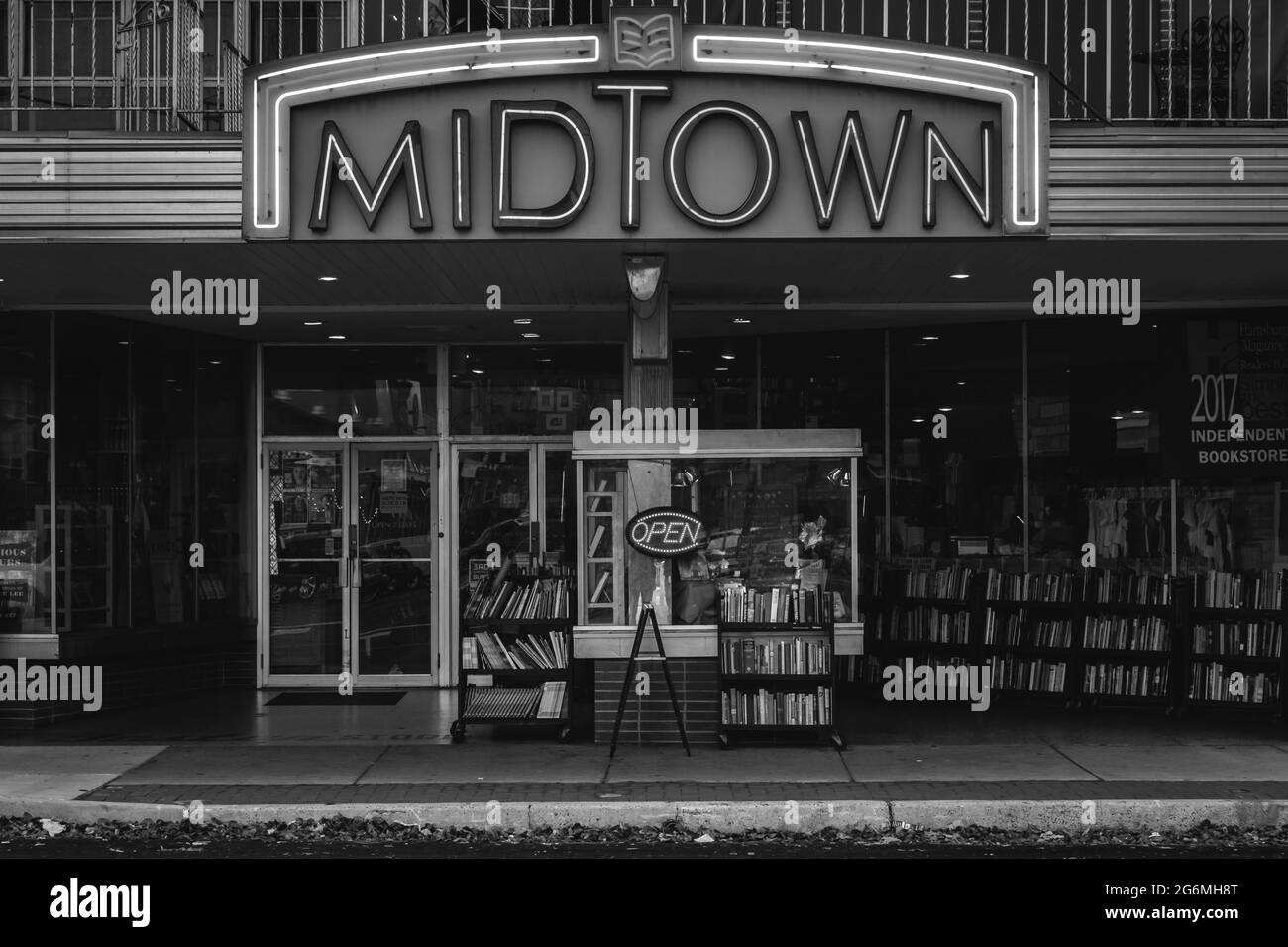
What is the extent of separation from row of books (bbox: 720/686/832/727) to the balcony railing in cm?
592

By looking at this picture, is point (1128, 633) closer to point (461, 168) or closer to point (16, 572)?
point (461, 168)

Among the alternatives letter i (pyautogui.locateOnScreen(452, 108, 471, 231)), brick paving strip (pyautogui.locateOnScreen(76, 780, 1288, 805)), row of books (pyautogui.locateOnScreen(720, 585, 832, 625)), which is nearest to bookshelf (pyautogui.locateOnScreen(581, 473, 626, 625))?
row of books (pyautogui.locateOnScreen(720, 585, 832, 625))

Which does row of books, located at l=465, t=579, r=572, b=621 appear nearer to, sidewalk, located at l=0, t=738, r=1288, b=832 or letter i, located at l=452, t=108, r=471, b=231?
sidewalk, located at l=0, t=738, r=1288, b=832

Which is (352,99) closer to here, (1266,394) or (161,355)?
(161,355)

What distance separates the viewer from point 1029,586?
12688 millimetres

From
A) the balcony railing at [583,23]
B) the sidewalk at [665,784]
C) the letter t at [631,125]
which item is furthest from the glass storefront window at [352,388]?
the letter t at [631,125]

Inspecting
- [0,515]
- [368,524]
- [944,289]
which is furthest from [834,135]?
[0,515]

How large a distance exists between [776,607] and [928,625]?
3.04 meters

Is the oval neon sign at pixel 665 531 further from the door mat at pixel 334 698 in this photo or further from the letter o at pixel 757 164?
the door mat at pixel 334 698

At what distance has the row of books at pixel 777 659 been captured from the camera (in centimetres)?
1052

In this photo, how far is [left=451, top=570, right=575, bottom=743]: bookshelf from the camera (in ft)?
35.8

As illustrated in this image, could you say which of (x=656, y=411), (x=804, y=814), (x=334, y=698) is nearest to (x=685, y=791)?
(x=804, y=814)

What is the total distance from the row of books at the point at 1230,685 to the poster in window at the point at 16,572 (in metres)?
10.1

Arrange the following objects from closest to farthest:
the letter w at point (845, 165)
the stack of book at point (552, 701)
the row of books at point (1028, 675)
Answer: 1. the letter w at point (845, 165)
2. the stack of book at point (552, 701)
3. the row of books at point (1028, 675)
